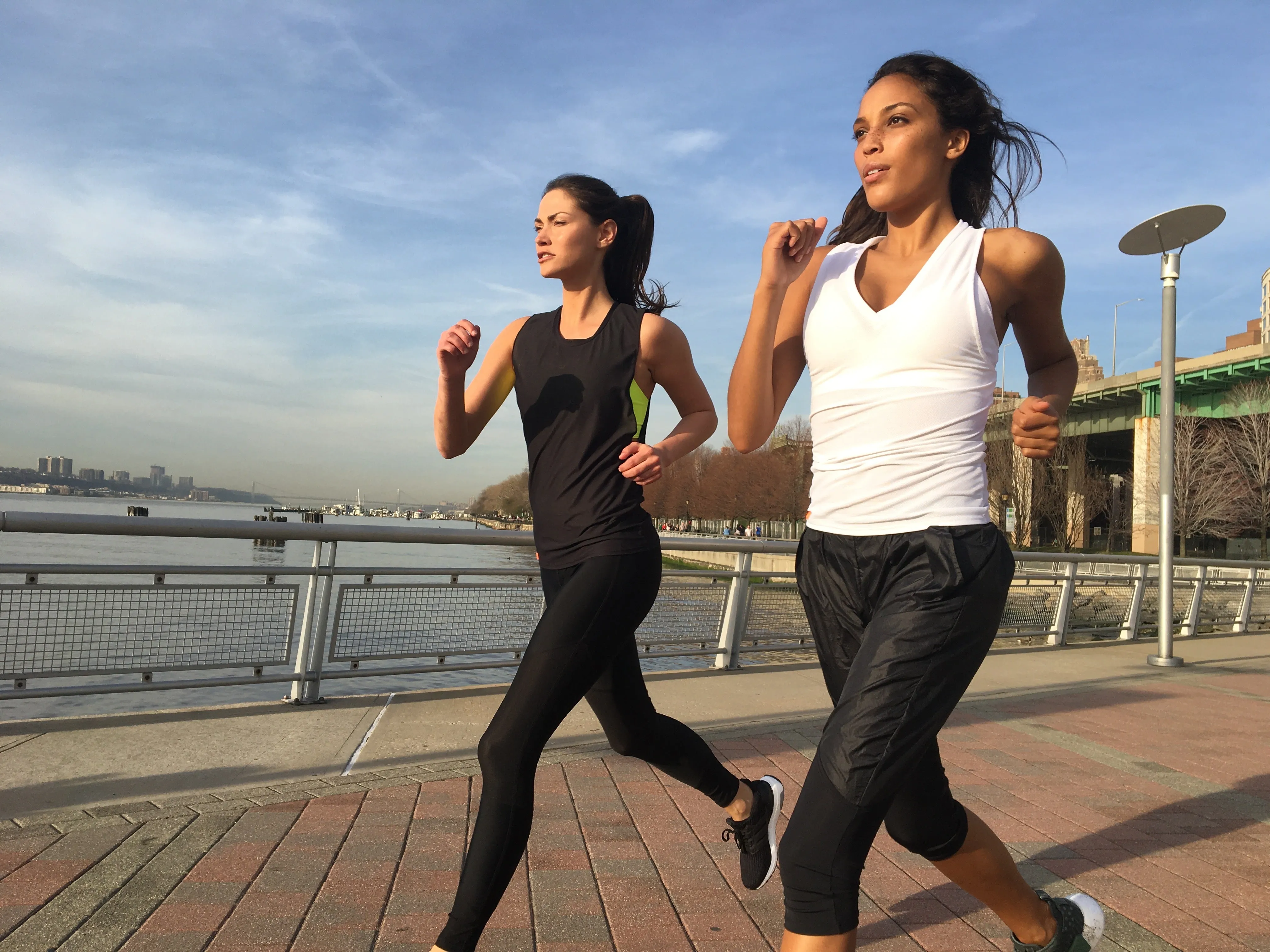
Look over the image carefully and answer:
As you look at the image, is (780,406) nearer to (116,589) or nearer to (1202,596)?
(116,589)

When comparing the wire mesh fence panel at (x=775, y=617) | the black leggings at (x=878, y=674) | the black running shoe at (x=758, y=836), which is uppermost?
the black leggings at (x=878, y=674)

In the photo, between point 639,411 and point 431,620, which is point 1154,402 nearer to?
point 431,620

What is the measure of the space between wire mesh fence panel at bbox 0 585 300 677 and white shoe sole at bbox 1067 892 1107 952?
15.0ft

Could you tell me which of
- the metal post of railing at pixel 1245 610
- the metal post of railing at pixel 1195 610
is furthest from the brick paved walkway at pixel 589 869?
the metal post of railing at pixel 1245 610

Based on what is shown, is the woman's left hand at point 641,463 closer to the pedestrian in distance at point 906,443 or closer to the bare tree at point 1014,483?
the pedestrian in distance at point 906,443

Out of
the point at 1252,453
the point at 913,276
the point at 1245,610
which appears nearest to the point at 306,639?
the point at 913,276

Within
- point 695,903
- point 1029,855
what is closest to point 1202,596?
point 1029,855

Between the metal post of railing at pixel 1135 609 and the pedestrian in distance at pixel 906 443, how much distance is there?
11.1m

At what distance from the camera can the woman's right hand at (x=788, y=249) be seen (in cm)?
193

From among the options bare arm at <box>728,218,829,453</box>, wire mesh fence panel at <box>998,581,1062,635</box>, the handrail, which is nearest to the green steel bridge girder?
wire mesh fence panel at <box>998,581,1062,635</box>

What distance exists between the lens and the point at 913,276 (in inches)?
80.6

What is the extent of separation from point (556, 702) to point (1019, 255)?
1411 mm

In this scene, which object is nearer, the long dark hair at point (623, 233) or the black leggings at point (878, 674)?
the black leggings at point (878, 674)

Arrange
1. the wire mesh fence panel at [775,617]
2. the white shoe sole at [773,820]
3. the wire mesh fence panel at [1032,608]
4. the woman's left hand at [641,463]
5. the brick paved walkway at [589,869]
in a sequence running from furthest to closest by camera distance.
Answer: the wire mesh fence panel at [1032,608] < the wire mesh fence panel at [775,617] < the white shoe sole at [773,820] < the brick paved walkway at [589,869] < the woman's left hand at [641,463]
